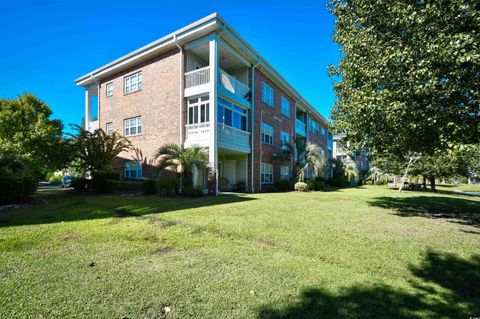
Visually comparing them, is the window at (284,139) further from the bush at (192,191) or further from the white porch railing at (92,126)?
the white porch railing at (92,126)

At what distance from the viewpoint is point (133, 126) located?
2002 centimetres

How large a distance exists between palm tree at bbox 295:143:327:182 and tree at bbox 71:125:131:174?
15.7 m

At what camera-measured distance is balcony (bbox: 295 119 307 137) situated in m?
28.8

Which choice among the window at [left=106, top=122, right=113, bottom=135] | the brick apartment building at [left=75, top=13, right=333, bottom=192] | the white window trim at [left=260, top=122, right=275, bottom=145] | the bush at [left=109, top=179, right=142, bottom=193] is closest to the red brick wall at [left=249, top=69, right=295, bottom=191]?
the brick apartment building at [left=75, top=13, right=333, bottom=192]

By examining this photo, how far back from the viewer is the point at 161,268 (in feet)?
13.4

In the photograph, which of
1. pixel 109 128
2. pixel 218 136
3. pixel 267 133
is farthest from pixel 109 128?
pixel 267 133

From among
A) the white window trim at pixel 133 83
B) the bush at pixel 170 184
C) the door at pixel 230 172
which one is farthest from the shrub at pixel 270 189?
the white window trim at pixel 133 83

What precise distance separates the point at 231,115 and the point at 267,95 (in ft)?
19.8

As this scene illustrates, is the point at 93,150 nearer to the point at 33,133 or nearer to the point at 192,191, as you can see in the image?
the point at 33,133

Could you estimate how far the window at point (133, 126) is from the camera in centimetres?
1961

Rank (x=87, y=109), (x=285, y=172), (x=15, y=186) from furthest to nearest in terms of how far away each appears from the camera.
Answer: (x=285, y=172), (x=87, y=109), (x=15, y=186)

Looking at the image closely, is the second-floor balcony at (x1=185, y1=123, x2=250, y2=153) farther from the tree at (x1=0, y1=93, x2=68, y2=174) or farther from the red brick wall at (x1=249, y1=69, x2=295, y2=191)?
the tree at (x1=0, y1=93, x2=68, y2=174)

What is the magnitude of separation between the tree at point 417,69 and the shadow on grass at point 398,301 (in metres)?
4.20

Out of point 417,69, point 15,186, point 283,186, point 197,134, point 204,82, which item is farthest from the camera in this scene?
point 283,186
